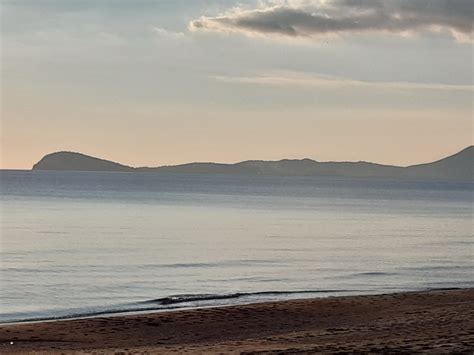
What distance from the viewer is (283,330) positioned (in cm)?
2389

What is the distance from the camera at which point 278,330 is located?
2394 cm

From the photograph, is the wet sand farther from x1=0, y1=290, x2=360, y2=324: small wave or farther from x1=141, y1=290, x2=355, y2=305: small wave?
x1=141, y1=290, x2=355, y2=305: small wave

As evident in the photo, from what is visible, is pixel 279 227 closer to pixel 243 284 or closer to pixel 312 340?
pixel 243 284

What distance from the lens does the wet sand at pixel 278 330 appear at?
1938cm

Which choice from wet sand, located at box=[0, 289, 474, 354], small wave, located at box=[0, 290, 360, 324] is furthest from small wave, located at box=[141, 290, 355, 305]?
wet sand, located at box=[0, 289, 474, 354]

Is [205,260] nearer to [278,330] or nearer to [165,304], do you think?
[165,304]

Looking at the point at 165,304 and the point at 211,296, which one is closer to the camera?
the point at 165,304

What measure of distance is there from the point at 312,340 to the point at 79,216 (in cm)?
6053

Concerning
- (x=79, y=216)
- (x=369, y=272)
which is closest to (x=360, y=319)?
(x=369, y=272)

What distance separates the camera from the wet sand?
763 inches

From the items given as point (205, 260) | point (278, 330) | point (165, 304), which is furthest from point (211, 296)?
point (205, 260)

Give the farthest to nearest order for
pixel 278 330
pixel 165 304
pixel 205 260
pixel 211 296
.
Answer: pixel 205 260 → pixel 211 296 → pixel 165 304 → pixel 278 330

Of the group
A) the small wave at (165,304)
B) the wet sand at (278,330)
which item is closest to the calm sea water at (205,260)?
the small wave at (165,304)

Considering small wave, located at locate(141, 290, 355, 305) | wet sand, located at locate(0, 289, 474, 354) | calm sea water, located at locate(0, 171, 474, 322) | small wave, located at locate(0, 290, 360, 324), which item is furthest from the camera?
calm sea water, located at locate(0, 171, 474, 322)
